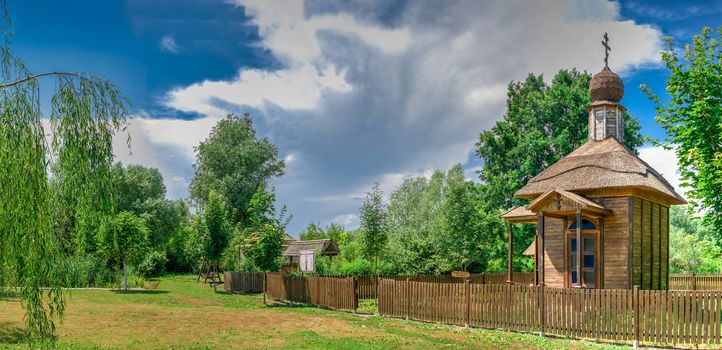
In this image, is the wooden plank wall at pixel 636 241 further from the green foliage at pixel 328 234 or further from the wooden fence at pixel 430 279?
the green foliage at pixel 328 234

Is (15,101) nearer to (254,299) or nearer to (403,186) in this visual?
(254,299)

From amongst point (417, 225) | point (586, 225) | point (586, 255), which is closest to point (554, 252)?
point (586, 255)

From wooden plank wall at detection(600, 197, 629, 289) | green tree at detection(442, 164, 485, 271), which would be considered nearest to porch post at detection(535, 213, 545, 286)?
wooden plank wall at detection(600, 197, 629, 289)

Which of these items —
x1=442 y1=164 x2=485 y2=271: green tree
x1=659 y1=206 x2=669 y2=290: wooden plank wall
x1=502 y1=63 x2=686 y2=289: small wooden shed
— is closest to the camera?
x1=502 y1=63 x2=686 y2=289: small wooden shed

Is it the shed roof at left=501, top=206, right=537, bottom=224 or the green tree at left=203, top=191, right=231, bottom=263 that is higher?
the shed roof at left=501, top=206, right=537, bottom=224

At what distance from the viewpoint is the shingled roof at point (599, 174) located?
21.7 meters

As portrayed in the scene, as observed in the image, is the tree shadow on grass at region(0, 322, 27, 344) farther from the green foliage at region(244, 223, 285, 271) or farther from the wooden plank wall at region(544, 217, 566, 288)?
the wooden plank wall at region(544, 217, 566, 288)

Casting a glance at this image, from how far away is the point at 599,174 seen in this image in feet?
73.8

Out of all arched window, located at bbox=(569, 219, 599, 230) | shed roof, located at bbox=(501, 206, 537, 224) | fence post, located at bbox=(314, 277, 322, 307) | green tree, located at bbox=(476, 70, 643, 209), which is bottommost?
fence post, located at bbox=(314, 277, 322, 307)

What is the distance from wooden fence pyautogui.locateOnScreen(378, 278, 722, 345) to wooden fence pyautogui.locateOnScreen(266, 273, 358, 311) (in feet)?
10.9

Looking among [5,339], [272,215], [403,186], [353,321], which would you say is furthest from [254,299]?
[403,186]

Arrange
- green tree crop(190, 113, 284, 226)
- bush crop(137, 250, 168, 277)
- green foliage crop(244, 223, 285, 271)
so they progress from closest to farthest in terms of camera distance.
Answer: green foliage crop(244, 223, 285, 271) < bush crop(137, 250, 168, 277) < green tree crop(190, 113, 284, 226)

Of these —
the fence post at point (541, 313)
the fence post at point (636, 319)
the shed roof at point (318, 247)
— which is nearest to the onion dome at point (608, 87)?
the fence post at point (541, 313)

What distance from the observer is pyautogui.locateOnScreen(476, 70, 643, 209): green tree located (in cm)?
3894
